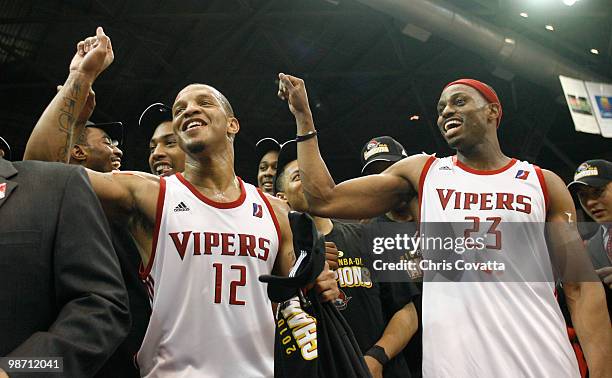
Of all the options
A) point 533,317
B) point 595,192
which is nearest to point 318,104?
point 595,192

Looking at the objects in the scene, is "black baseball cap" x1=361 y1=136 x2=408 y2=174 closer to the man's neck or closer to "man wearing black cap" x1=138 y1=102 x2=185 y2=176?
the man's neck

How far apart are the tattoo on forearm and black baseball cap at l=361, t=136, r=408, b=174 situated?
2186mm

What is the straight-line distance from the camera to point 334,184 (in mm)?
3295

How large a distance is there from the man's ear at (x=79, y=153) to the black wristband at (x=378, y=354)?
1711 mm

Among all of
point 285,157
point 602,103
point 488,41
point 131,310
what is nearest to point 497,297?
point 131,310

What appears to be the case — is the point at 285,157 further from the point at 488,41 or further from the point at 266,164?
the point at 488,41

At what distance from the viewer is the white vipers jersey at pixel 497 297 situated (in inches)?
117

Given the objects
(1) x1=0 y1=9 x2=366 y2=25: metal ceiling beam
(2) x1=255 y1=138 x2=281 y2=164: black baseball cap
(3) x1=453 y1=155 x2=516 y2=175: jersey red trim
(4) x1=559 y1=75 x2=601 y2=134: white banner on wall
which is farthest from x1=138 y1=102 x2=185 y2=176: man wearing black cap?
(4) x1=559 y1=75 x2=601 y2=134: white banner on wall

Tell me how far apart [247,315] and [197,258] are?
28 cm

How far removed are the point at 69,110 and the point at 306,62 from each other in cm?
720

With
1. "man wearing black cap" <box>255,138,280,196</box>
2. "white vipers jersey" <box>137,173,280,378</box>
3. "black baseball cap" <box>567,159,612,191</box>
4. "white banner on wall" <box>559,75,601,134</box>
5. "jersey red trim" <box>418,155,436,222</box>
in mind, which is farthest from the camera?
"white banner on wall" <box>559,75,601,134</box>

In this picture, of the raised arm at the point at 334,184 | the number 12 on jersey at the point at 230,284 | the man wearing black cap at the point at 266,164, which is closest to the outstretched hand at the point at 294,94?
the raised arm at the point at 334,184

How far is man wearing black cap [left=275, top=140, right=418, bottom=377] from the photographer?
370cm

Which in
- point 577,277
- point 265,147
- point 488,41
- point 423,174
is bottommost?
point 577,277
